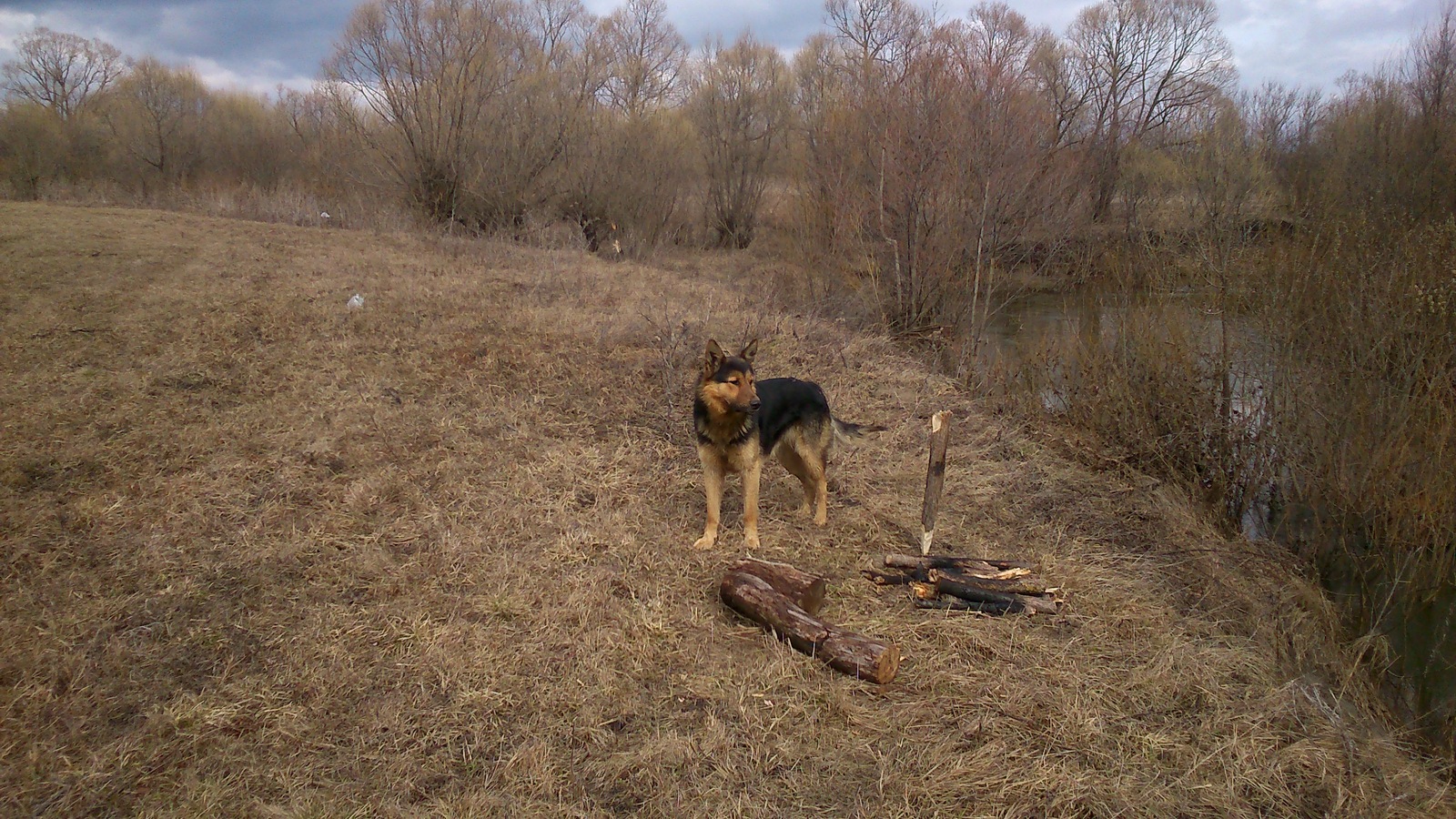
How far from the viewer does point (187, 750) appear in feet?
11.4

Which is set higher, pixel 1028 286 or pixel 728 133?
pixel 728 133

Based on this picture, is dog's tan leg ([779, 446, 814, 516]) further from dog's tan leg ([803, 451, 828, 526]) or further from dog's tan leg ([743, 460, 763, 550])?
dog's tan leg ([743, 460, 763, 550])

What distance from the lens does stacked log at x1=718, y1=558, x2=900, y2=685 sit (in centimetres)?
413

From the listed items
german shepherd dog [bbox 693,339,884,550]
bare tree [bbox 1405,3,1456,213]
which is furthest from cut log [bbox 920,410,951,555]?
bare tree [bbox 1405,3,1456,213]

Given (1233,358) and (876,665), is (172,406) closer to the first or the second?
(876,665)

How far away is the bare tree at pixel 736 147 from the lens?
83.9 ft

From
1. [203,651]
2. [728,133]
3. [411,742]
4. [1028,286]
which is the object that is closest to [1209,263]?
[1028,286]

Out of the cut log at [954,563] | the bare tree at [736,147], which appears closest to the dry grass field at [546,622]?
the cut log at [954,563]

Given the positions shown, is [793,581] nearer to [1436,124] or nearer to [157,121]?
[1436,124]

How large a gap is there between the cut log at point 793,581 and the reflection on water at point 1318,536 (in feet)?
12.5

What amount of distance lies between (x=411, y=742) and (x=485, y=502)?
8.71 feet

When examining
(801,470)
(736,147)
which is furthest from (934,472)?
(736,147)

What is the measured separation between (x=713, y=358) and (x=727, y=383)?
9.9 inches

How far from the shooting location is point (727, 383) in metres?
5.18
